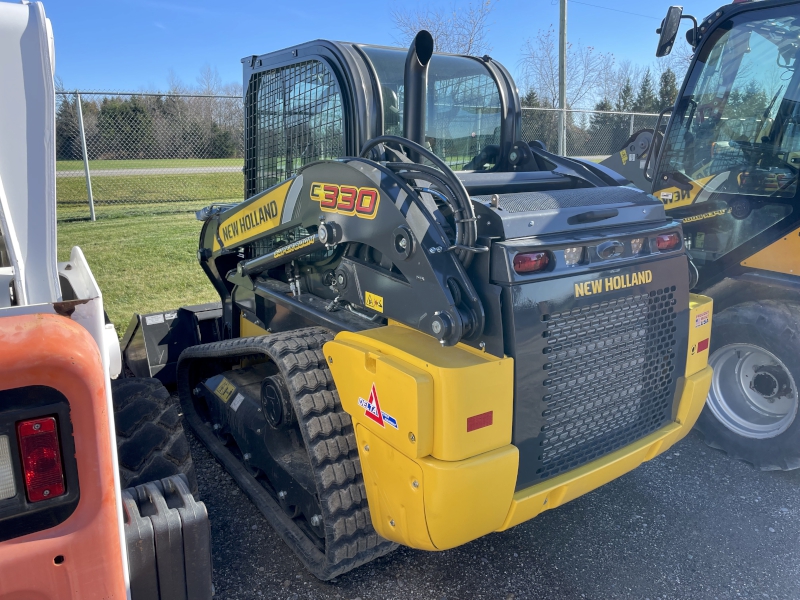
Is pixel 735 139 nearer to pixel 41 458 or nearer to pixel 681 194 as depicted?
pixel 681 194

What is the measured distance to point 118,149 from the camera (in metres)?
12.1

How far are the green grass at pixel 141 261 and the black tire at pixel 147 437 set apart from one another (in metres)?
3.10

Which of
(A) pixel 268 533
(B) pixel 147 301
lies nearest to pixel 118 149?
(B) pixel 147 301

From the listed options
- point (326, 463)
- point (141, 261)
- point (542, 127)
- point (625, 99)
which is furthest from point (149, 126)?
point (625, 99)

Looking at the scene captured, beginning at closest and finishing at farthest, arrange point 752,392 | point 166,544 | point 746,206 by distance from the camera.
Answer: point 166,544
point 752,392
point 746,206

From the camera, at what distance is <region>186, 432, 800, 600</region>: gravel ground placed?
2629mm

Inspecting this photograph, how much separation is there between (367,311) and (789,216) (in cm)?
261

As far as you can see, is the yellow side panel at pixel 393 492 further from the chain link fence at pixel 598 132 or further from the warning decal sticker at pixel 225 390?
the chain link fence at pixel 598 132

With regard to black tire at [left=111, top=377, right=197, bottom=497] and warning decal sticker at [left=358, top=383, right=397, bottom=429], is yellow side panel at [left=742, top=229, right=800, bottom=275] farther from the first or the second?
black tire at [left=111, top=377, right=197, bottom=497]

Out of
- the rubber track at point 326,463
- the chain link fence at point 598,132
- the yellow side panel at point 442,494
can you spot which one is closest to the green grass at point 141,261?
the rubber track at point 326,463

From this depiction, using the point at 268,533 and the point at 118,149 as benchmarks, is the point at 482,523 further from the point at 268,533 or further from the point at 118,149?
the point at 118,149

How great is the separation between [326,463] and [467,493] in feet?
2.19

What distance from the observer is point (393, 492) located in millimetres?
2285

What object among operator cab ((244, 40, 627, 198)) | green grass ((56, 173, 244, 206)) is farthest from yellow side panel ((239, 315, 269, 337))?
green grass ((56, 173, 244, 206))
